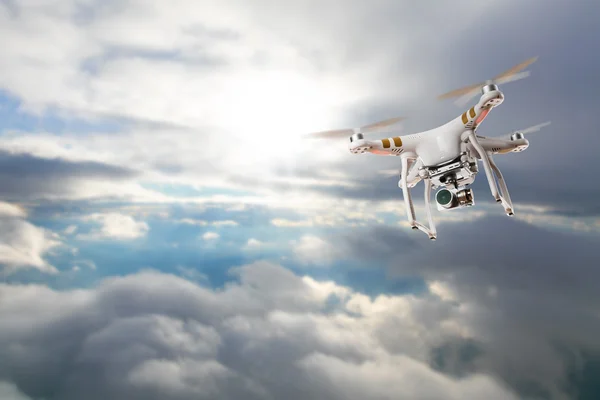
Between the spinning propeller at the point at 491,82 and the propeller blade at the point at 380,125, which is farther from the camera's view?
the propeller blade at the point at 380,125

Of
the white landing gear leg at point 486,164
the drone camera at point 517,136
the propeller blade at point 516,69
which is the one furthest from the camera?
the drone camera at point 517,136

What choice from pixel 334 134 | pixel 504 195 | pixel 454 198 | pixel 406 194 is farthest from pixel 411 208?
pixel 334 134

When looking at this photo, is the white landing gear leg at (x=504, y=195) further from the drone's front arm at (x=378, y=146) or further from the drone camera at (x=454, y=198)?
the drone's front arm at (x=378, y=146)

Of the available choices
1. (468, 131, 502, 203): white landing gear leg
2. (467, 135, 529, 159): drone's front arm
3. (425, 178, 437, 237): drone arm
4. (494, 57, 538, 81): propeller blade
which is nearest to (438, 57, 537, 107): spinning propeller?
(494, 57, 538, 81): propeller blade

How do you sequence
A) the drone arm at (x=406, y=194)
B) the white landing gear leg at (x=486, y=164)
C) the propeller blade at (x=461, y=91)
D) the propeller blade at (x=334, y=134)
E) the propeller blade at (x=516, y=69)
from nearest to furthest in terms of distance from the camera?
the propeller blade at (x=516, y=69) → the propeller blade at (x=461, y=91) → the white landing gear leg at (x=486, y=164) → the propeller blade at (x=334, y=134) → the drone arm at (x=406, y=194)

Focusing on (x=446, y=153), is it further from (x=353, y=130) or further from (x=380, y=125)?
(x=353, y=130)

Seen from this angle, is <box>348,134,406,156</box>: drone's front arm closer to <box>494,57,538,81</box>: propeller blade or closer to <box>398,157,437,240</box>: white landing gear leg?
<box>398,157,437,240</box>: white landing gear leg

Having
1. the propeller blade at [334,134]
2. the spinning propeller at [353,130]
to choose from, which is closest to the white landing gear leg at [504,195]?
the spinning propeller at [353,130]

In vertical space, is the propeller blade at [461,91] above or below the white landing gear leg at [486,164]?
above

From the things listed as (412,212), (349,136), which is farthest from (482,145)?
(349,136)
